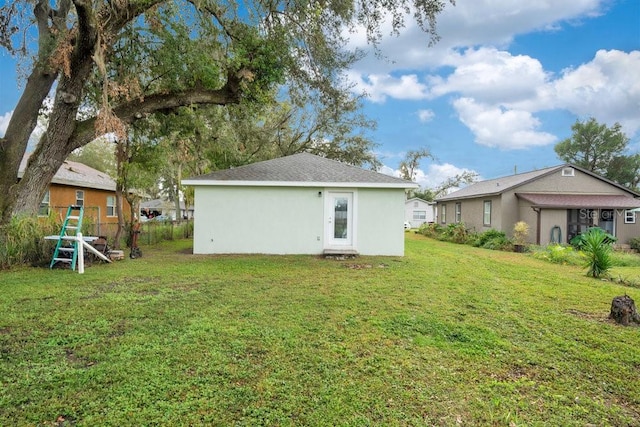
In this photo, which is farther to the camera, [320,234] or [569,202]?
[569,202]

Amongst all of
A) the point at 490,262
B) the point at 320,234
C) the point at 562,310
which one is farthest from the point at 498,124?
the point at 562,310

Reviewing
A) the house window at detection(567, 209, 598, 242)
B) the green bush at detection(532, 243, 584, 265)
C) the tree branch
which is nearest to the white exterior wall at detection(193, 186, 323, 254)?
the tree branch

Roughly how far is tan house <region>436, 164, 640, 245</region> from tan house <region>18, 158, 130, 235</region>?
56.7 ft

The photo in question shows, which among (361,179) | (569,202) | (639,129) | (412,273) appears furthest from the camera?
(639,129)

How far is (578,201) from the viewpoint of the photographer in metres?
15.8

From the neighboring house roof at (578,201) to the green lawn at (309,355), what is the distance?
1036 centimetres

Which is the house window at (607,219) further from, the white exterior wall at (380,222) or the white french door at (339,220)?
the white french door at (339,220)

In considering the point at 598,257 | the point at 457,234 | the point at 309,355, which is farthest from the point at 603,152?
the point at 309,355

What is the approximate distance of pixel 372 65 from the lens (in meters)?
10.2

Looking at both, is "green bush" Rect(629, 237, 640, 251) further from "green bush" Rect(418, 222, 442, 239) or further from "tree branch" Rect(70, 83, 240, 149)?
"tree branch" Rect(70, 83, 240, 149)

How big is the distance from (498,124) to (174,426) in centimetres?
2891

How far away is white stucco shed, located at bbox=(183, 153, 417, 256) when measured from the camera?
10.9 meters

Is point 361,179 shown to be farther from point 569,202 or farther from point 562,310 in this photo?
point 569,202

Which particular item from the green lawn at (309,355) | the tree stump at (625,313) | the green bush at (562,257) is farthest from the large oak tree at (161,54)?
the green bush at (562,257)
